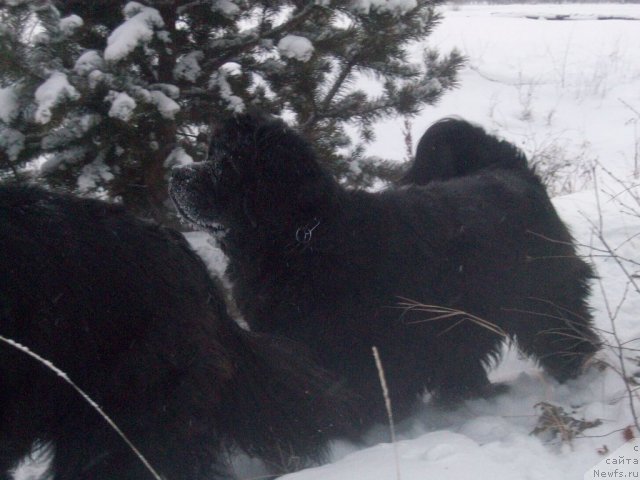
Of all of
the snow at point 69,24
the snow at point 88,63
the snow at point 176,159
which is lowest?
the snow at point 176,159

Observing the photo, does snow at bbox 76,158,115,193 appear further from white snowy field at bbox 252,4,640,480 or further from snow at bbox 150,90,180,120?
white snowy field at bbox 252,4,640,480

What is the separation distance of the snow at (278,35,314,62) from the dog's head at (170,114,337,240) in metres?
0.66

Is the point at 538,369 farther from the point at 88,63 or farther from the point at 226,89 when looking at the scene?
the point at 88,63

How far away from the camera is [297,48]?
3543 millimetres

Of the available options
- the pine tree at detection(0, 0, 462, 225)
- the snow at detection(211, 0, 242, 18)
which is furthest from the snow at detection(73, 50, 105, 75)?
the snow at detection(211, 0, 242, 18)

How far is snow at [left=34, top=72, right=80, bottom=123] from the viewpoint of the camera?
2.79m

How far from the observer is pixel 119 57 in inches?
118

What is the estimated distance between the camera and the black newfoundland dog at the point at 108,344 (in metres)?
1.89

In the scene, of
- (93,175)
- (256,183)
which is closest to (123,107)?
(93,175)

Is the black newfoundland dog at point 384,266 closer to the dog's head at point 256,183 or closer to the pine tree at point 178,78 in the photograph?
the dog's head at point 256,183

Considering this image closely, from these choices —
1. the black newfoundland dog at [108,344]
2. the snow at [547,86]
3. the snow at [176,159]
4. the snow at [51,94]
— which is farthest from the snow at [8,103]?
the snow at [547,86]

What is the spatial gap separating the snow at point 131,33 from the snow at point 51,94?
0.83 feet

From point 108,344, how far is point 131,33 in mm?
1768

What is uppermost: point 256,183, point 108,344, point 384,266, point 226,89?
point 226,89
